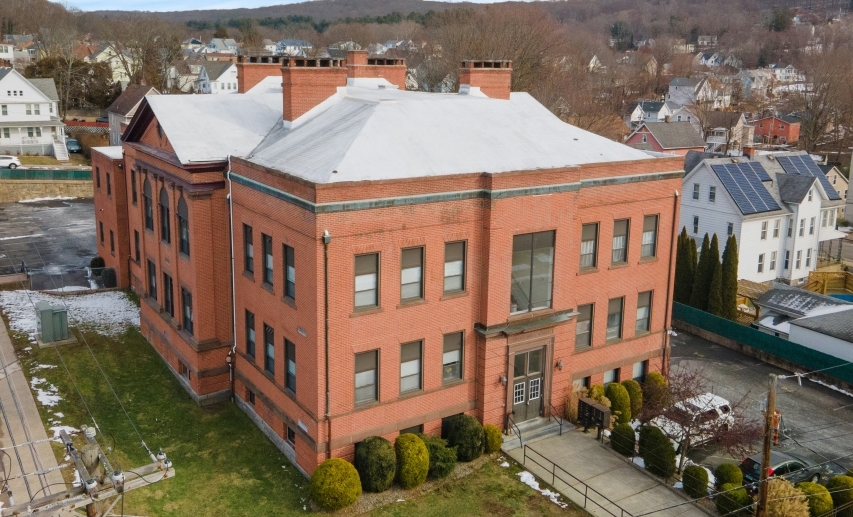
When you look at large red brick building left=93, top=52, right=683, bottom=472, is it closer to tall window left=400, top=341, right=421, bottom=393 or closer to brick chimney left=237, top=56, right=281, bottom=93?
tall window left=400, top=341, right=421, bottom=393

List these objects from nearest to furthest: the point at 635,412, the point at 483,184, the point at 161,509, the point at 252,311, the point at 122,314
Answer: the point at 161,509 < the point at 483,184 < the point at 252,311 < the point at 635,412 < the point at 122,314

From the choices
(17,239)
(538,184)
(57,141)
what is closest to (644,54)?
(57,141)

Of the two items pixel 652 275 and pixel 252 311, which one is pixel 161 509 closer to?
pixel 252 311

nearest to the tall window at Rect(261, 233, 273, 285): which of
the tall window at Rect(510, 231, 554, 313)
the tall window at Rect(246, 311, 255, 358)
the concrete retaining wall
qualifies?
the tall window at Rect(246, 311, 255, 358)

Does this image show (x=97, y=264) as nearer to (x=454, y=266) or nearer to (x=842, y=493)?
(x=454, y=266)

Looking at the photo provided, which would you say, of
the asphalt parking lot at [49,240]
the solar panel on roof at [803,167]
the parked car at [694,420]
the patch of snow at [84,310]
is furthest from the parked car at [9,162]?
the parked car at [694,420]

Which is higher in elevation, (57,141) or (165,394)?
(57,141)
